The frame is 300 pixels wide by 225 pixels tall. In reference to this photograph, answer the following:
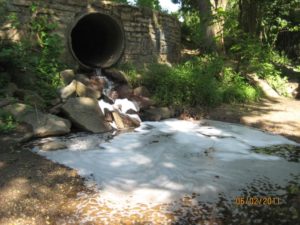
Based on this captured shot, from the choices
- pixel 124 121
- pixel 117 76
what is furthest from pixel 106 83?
pixel 124 121

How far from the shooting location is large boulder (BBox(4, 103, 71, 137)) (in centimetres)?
553

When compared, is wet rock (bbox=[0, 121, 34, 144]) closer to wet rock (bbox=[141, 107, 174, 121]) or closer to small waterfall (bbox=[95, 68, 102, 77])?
wet rock (bbox=[141, 107, 174, 121])

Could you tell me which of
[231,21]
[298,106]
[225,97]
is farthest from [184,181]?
[231,21]

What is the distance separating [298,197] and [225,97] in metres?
5.74

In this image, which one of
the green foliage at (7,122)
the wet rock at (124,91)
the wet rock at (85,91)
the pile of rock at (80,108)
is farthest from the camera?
the wet rock at (124,91)

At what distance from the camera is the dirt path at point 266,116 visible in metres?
6.83

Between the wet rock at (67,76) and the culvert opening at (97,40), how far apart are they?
0.80 meters

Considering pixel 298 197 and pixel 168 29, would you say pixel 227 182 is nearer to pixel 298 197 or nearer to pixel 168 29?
pixel 298 197

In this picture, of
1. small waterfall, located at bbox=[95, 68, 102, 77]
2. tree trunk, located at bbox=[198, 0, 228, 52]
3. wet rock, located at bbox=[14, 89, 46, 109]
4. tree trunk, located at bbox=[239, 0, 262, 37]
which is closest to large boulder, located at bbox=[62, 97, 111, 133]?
wet rock, located at bbox=[14, 89, 46, 109]

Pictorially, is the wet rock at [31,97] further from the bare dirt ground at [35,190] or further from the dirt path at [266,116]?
the dirt path at [266,116]

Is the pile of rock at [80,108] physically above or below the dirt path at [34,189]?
above
